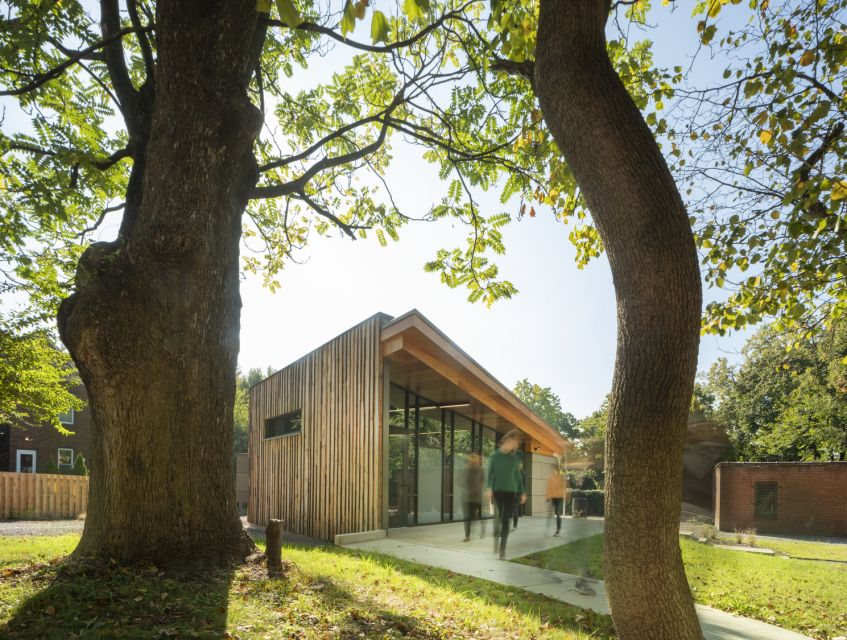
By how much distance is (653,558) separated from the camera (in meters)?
2.49

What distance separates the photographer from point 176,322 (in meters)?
4.94

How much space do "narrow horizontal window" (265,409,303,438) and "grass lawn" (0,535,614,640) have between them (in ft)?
26.3

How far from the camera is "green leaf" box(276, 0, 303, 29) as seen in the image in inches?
91.7

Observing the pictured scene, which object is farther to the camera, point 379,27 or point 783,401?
point 783,401

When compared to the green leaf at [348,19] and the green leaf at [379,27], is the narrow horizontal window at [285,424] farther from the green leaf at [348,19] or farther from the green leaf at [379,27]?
the green leaf at [348,19]

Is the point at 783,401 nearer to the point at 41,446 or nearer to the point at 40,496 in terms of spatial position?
the point at 40,496

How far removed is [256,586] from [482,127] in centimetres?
687

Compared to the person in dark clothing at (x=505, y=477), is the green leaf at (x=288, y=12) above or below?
above

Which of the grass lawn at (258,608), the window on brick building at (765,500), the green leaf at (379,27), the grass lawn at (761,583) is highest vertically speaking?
the green leaf at (379,27)

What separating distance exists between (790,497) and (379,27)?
29.2 m

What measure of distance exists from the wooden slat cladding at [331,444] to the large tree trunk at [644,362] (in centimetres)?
845


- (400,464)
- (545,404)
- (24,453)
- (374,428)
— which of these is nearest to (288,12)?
(374,428)

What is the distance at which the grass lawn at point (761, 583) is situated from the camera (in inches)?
247

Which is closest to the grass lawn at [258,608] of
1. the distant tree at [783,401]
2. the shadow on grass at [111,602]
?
the shadow on grass at [111,602]
